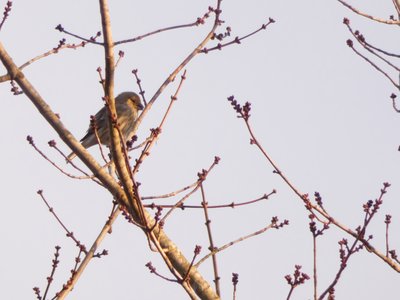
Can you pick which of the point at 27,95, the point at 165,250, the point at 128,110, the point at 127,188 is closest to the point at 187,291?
the point at 165,250

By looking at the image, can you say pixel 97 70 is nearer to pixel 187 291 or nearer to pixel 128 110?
pixel 187 291

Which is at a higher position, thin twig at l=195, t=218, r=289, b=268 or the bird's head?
the bird's head

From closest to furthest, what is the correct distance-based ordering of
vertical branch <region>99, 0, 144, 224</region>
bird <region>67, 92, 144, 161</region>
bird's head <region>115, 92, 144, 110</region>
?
1. vertical branch <region>99, 0, 144, 224</region>
2. bird <region>67, 92, 144, 161</region>
3. bird's head <region>115, 92, 144, 110</region>

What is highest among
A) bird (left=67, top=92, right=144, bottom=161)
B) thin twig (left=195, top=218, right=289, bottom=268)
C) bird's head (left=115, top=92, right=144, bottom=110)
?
bird's head (left=115, top=92, right=144, bottom=110)

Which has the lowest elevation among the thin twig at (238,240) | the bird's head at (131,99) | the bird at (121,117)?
the thin twig at (238,240)

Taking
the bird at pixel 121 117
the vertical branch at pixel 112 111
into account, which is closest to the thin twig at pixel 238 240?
the vertical branch at pixel 112 111

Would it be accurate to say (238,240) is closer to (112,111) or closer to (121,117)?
(112,111)

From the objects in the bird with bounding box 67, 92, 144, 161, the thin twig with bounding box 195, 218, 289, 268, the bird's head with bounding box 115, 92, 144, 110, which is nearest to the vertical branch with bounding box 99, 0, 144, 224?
the thin twig with bounding box 195, 218, 289, 268

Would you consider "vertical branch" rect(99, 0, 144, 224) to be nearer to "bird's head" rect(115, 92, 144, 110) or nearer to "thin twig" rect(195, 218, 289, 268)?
"thin twig" rect(195, 218, 289, 268)

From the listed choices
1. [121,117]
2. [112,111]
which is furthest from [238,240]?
[121,117]

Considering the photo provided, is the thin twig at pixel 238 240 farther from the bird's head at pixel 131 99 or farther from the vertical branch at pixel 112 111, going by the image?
the bird's head at pixel 131 99

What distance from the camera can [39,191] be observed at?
5.41 metres

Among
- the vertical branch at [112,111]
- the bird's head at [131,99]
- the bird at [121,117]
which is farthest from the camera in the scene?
the bird's head at [131,99]

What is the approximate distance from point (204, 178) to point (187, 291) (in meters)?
1.00
